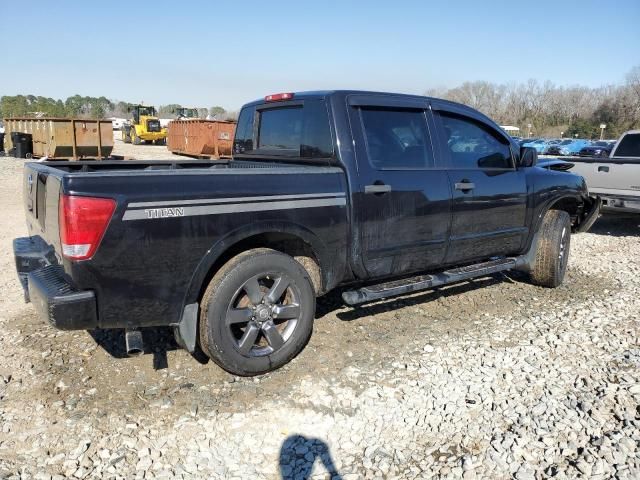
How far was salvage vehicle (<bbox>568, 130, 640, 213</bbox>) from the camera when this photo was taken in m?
8.28

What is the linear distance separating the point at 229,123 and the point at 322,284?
73.8ft

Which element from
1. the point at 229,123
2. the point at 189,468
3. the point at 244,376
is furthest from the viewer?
the point at 229,123

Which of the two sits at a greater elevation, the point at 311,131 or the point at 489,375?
the point at 311,131

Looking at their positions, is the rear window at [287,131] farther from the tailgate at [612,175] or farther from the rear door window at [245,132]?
the tailgate at [612,175]

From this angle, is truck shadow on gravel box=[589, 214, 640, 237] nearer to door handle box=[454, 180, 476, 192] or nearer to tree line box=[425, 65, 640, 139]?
door handle box=[454, 180, 476, 192]

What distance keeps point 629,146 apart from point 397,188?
28.8 ft

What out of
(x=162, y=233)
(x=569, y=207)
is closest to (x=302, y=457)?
(x=162, y=233)

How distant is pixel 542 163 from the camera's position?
6.15 m

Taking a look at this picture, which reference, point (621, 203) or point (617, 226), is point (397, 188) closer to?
point (621, 203)

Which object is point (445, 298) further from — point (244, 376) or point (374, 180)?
point (244, 376)

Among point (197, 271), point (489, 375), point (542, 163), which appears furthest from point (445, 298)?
point (197, 271)

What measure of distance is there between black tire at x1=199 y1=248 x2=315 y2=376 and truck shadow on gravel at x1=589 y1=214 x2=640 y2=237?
25.5 ft

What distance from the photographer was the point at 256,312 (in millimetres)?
3559

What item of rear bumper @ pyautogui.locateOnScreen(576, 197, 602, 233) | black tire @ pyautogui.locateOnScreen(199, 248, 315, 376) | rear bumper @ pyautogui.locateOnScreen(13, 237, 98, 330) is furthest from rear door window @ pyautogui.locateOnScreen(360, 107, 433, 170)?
rear bumper @ pyautogui.locateOnScreen(576, 197, 602, 233)
